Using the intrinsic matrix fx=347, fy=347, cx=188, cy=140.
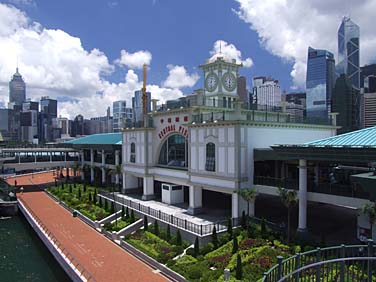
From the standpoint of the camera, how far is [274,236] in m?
26.0

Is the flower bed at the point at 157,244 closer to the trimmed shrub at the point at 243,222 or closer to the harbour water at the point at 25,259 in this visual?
the trimmed shrub at the point at 243,222

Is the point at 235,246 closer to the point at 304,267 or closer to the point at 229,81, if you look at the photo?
the point at 304,267

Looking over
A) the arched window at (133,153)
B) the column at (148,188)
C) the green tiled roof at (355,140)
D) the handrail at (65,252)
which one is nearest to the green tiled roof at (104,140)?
the arched window at (133,153)

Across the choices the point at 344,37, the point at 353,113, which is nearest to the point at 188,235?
the point at 353,113

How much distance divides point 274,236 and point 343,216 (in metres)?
9.92

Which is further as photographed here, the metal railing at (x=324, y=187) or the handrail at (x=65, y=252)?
the metal railing at (x=324, y=187)

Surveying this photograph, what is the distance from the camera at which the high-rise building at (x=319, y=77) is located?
530 feet

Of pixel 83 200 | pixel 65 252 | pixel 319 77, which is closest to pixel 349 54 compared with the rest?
pixel 319 77

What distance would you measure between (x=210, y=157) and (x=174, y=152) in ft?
30.0

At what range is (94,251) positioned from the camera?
28.4 metres

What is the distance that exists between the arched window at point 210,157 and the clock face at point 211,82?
1069cm

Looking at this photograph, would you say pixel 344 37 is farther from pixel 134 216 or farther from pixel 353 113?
pixel 134 216

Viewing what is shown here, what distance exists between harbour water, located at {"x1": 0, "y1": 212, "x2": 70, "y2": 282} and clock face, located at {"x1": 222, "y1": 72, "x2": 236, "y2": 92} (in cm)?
2599

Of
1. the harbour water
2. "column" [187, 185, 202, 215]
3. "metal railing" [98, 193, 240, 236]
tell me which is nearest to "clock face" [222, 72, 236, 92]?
"column" [187, 185, 202, 215]
